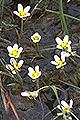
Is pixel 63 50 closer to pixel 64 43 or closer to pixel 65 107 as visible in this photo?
pixel 64 43

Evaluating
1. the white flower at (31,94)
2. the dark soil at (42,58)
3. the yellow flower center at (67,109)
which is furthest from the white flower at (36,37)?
the yellow flower center at (67,109)

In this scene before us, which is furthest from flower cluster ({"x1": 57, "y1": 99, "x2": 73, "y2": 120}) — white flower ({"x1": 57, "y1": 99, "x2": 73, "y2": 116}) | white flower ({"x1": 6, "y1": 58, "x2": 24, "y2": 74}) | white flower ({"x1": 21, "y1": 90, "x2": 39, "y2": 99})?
white flower ({"x1": 6, "y1": 58, "x2": 24, "y2": 74})

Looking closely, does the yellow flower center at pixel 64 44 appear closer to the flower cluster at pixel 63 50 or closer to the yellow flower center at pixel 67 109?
the flower cluster at pixel 63 50

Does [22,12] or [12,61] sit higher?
[22,12]

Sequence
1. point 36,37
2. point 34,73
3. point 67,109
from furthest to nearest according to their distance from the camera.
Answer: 1. point 36,37
2. point 34,73
3. point 67,109

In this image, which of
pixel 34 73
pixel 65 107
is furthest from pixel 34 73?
pixel 65 107
